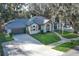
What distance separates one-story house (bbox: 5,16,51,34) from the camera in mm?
2400

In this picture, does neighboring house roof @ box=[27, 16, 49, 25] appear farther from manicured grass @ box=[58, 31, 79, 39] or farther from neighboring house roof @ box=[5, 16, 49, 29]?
manicured grass @ box=[58, 31, 79, 39]

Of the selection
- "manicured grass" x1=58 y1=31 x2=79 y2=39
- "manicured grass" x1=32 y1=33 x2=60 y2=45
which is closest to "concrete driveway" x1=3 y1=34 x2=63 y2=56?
"manicured grass" x1=32 y1=33 x2=60 y2=45

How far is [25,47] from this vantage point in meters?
2.41

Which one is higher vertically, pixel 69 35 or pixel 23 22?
pixel 23 22

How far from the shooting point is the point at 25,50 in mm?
2410

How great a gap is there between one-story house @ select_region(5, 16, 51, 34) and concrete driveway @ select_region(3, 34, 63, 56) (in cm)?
5

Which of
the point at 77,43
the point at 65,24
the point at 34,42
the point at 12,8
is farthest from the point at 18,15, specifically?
the point at 77,43

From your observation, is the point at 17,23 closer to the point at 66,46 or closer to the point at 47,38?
the point at 47,38

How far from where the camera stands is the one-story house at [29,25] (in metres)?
2.40

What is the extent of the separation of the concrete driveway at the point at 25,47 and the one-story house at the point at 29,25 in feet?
0.18

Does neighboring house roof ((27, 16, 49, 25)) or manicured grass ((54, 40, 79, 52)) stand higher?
neighboring house roof ((27, 16, 49, 25))

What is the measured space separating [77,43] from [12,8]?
648mm

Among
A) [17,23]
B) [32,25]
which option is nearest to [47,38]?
[32,25]

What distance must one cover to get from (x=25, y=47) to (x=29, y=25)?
197 millimetres
